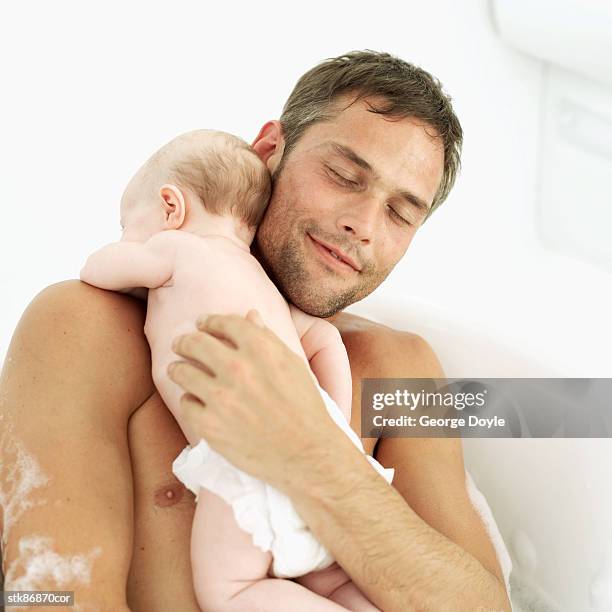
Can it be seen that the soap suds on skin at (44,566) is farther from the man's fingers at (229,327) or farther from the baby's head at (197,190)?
the baby's head at (197,190)

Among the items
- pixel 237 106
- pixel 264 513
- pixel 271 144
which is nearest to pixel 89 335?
pixel 264 513

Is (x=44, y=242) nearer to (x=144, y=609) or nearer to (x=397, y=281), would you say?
(x=397, y=281)

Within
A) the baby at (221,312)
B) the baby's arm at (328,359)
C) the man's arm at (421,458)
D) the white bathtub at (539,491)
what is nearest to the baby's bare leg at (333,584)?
the baby at (221,312)

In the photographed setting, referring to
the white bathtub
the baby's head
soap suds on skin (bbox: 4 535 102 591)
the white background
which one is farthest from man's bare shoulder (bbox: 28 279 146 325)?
the white background

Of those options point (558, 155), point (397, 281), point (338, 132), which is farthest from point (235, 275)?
point (558, 155)

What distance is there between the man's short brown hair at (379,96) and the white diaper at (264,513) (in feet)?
2.22

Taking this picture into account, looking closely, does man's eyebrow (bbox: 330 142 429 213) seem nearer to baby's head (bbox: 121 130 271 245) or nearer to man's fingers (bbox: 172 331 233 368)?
baby's head (bbox: 121 130 271 245)

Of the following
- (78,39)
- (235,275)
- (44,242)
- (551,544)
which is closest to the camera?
(235,275)

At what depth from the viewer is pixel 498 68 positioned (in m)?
2.57

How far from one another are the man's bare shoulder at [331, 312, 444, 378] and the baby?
0.19m

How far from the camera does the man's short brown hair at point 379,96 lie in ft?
5.19

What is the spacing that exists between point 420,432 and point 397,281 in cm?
93

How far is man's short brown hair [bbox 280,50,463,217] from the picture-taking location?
5.19ft

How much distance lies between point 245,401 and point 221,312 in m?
0.16
